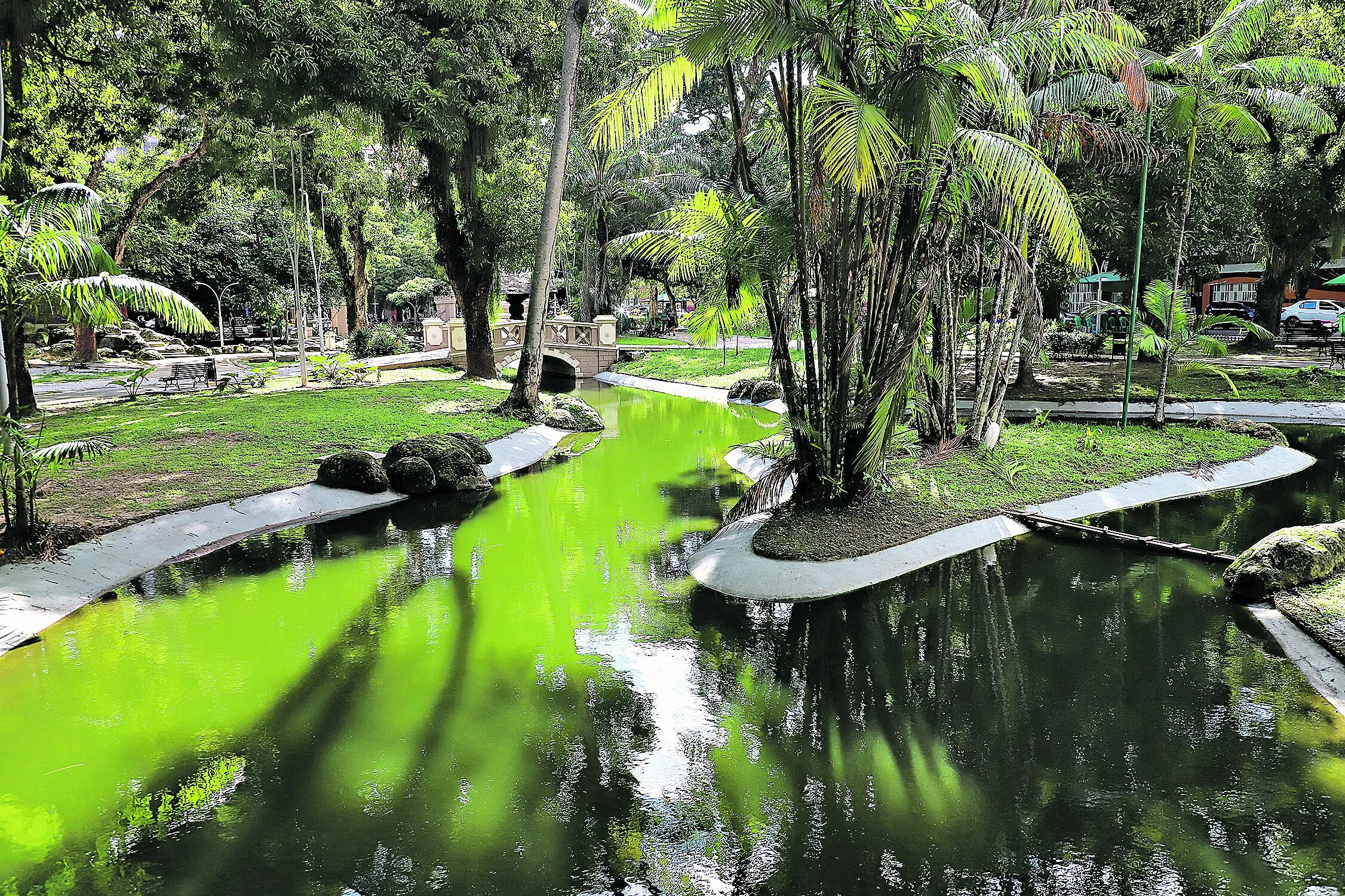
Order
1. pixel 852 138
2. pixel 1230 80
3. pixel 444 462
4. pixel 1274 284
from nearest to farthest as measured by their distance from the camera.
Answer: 1. pixel 852 138
2. pixel 444 462
3. pixel 1230 80
4. pixel 1274 284

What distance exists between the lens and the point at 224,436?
16453 mm

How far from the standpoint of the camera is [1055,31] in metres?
9.80

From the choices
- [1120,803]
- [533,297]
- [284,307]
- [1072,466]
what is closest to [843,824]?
[1120,803]

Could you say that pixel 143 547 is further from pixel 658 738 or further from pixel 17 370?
pixel 17 370

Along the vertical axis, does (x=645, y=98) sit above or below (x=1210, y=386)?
above

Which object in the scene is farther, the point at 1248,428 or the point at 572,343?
the point at 572,343

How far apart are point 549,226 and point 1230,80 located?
45.0 feet

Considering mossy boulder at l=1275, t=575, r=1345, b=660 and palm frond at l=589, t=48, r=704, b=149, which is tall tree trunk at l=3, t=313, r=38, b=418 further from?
mossy boulder at l=1275, t=575, r=1345, b=660

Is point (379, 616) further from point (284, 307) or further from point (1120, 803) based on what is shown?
point (284, 307)

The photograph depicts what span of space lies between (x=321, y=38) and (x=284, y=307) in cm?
3582

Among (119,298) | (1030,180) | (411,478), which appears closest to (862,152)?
(1030,180)

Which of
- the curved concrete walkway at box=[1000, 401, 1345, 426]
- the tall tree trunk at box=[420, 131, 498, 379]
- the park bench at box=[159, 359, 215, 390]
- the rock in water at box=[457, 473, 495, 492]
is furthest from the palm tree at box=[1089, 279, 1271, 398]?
the park bench at box=[159, 359, 215, 390]

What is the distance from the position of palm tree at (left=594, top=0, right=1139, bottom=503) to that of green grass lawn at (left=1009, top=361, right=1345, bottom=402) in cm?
1205

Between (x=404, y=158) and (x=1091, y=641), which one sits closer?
(x=1091, y=641)
